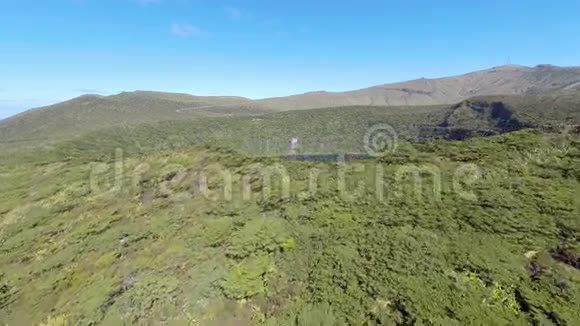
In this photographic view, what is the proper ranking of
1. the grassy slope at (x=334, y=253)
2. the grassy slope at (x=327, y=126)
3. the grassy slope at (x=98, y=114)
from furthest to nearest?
the grassy slope at (x=98, y=114) → the grassy slope at (x=327, y=126) → the grassy slope at (x=334, y=253)

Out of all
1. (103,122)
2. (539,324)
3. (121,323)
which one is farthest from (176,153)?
(103,122)


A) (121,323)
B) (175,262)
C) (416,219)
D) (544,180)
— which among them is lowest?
(121,323)

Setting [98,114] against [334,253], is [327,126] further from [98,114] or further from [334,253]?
[334,253]

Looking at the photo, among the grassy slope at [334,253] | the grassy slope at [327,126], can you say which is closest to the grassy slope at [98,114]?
the grassy slope at [327,126]

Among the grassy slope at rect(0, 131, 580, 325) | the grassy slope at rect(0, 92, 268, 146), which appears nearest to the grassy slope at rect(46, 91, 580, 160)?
the grassy slope at rect(0, 92, 268, 146)

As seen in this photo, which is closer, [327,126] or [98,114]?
[327,126]

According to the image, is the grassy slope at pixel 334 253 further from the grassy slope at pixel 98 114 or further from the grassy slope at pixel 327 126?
the grassy slope at pixel 98 114

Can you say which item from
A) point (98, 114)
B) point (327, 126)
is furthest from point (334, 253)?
point (98, 114)

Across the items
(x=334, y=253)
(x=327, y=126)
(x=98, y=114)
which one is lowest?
(x=327, y=126)

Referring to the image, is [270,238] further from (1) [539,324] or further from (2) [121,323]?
(1) [539,324]
